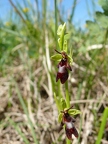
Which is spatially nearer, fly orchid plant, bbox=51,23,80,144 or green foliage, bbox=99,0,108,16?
fly orchid plant, bbox=51,23,80,144

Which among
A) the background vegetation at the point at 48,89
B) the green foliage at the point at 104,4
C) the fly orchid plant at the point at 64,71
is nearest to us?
the fly orchid plant at the point at 64,71

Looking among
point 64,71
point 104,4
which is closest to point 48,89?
point 104,4

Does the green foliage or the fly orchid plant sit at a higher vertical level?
the green foliage

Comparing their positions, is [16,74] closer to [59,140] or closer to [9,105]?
[9,105]

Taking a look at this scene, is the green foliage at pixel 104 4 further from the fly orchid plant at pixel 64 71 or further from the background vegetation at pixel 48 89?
the fly orchid plant at pixel 64 71

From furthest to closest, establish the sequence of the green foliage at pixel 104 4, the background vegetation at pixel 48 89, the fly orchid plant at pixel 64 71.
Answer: the background vegetation at pixel 48 89
the green foliage at pixel 104 4
the fly orchid plant at pixel 64 71

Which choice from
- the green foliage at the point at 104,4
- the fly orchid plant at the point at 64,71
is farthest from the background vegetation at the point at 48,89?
the fly orchid plant at the point at 64,71

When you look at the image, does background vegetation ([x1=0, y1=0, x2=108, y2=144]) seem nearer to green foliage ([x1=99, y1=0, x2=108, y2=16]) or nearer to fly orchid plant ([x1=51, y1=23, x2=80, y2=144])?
green foliage ([x1=99, y1=0, x2=108, y2=16])

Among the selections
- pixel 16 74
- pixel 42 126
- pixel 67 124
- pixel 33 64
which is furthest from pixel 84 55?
pixel 67 124

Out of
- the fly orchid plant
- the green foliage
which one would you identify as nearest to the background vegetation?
the green foliage
